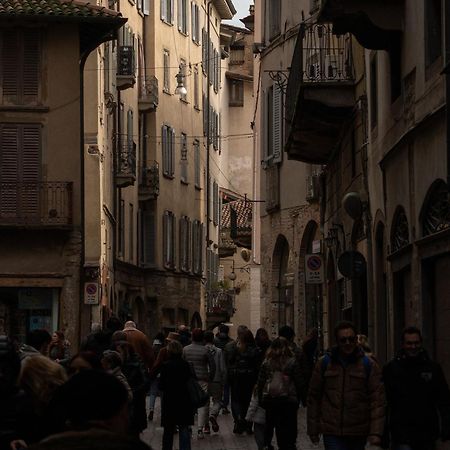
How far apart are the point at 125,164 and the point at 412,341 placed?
118 ft

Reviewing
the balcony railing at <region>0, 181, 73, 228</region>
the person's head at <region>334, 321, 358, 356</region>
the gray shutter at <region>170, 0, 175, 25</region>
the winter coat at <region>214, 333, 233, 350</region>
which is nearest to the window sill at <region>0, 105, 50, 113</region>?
the balcony railing at <region>0, 181, 73, 228</region>

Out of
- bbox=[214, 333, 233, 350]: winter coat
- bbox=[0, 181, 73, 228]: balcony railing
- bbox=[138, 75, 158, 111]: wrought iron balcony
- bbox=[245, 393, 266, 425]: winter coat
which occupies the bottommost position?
bbox=[245, 393, 266, 425]: winter coat

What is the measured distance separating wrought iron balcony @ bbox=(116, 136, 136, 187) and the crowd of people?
21750 mm

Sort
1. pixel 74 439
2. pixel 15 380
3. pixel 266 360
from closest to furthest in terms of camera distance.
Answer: pixel 74 439 → pixel 15 380 → pixel 266 360

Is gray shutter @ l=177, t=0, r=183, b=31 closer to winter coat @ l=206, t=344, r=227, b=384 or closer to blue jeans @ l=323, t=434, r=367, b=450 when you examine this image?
winter coat @ l=206, t=344, r=227, b=384

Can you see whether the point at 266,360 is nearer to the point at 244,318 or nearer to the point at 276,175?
the point at 276,175

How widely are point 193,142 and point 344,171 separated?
35774mm

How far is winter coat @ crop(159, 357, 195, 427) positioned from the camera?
20.2 metres

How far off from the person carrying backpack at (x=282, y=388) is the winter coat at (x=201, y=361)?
648cm

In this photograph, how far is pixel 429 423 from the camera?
13.9m

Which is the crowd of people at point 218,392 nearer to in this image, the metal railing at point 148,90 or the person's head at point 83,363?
the person's head at point 83,363

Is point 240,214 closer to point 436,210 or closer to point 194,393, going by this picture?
point 194,393

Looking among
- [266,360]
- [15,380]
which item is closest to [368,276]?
[266,360]

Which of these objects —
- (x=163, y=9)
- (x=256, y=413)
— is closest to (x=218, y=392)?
(x=256, y=413)
